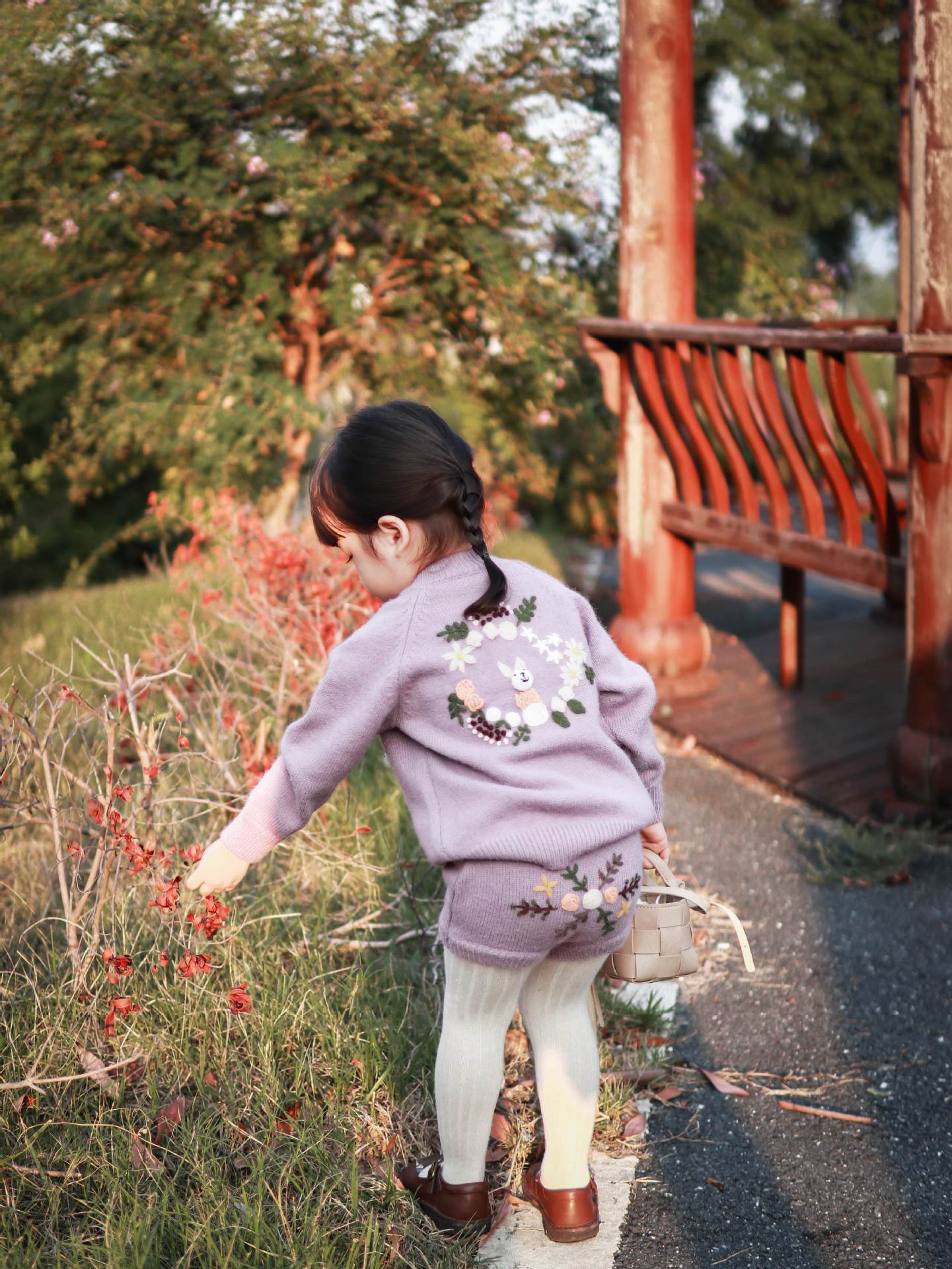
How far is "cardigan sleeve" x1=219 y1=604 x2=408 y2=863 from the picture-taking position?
1896 mm

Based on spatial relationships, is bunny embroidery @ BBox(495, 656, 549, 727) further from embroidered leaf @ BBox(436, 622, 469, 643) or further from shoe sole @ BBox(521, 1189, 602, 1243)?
shoe sole @ BBox(521, 1189, 602, 1243)

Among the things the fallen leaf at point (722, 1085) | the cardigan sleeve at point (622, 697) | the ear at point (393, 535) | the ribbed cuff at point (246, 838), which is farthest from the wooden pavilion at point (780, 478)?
the ribbed cuff at point (246, 838)

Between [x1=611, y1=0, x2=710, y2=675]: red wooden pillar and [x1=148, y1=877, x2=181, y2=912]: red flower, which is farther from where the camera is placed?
[x1=611, y1=0, x2=710, y2=675]: red wooden pillar

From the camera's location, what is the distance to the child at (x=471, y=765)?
1868 mm

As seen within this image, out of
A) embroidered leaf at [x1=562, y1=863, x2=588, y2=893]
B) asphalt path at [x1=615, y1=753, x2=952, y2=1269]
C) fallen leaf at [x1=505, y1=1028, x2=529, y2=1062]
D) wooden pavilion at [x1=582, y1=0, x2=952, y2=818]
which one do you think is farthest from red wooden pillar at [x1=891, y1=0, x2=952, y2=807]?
embroidered leaf at [x1=562, y1=863, x2=588, y2=893]

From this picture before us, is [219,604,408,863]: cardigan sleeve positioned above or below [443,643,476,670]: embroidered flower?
below

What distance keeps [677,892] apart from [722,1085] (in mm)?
774

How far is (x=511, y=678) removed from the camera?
1.90 metres

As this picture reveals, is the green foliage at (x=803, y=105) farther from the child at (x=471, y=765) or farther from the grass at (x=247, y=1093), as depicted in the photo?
the child at (x=471, y=765)

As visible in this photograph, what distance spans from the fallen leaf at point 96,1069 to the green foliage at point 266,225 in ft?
12.5

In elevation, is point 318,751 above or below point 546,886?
above

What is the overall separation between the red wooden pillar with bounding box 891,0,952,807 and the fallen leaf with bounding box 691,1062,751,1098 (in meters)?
1.42

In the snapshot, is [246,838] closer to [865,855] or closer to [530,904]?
[530,904]

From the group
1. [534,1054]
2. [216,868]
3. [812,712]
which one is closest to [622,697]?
[534,1054]
